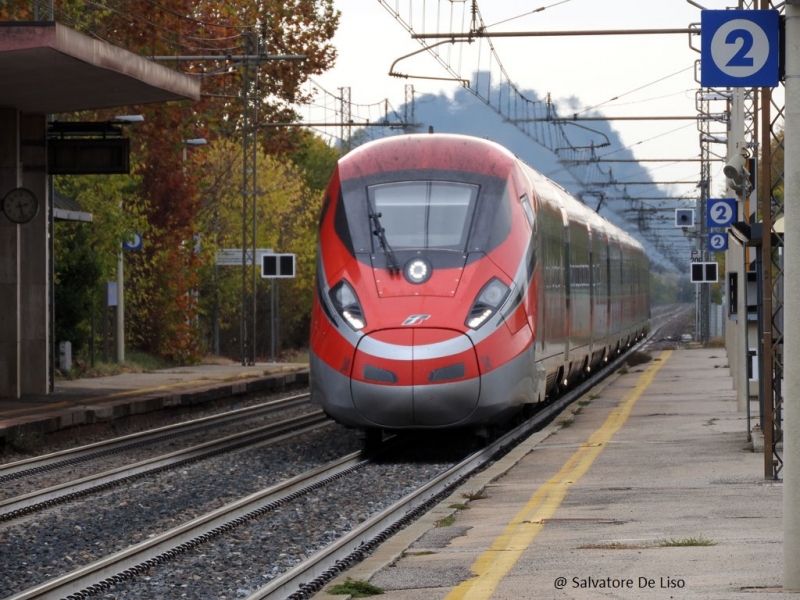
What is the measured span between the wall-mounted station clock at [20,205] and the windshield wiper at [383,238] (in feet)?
28.7

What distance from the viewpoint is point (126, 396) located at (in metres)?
22.7

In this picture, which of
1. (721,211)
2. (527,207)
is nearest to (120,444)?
(527,207)

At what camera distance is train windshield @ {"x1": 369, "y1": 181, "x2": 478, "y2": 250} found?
48.7 feet

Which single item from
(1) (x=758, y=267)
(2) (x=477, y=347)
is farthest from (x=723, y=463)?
(2) (x=477, y=347)

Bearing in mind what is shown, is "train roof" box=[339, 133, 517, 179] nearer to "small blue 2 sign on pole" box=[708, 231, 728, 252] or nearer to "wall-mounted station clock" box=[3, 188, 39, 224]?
"wall-mounted station clock" box=[3, 188, 39, 224]

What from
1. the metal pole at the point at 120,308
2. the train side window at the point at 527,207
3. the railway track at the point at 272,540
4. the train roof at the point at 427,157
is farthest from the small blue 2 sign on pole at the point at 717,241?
the metal pole at the point at 120,308

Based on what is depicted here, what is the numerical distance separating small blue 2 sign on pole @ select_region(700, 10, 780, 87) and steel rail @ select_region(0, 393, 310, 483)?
8627 millimetres

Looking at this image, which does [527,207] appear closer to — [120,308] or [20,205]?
[20,205]

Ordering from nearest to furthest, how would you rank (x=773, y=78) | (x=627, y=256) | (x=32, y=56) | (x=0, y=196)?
(x=773, y=78)
(x=32, y=56)
(x=0, y=196)
(x=627, y=256)

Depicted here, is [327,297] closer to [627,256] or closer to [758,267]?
[758,267]

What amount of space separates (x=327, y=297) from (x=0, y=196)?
945 centimetres

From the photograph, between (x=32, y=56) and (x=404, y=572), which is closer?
(x=404, y=572)

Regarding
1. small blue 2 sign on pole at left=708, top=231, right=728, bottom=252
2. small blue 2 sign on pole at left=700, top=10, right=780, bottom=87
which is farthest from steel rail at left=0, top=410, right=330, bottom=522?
small blue 2 sign on pole at left=708, top=231, right=728, bottom=252

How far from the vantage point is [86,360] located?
30.6m
